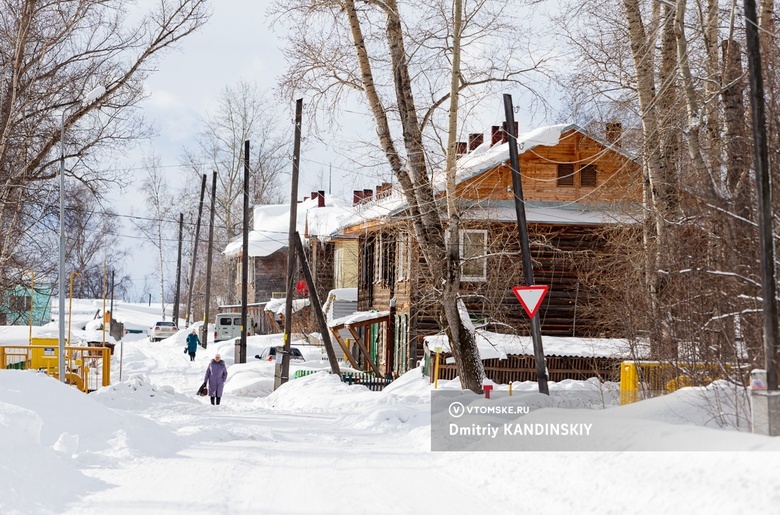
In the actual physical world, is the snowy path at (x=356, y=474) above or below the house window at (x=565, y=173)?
below

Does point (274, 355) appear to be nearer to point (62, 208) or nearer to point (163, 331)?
point (62, 208)

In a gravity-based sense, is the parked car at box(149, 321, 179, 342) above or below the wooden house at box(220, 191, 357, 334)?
below

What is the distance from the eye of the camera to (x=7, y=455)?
30.3 ft

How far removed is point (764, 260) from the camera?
9078 mm

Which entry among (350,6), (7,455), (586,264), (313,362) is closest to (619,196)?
(586,264)

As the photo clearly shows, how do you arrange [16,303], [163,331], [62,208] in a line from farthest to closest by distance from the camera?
[163,331] → [16,303] → [62,208]

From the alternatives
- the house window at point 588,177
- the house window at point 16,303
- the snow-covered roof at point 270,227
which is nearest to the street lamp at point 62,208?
the house window at point 16,303

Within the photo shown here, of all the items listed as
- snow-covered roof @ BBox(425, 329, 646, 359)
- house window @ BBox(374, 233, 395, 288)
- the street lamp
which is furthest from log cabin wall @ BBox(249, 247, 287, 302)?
the street lamp

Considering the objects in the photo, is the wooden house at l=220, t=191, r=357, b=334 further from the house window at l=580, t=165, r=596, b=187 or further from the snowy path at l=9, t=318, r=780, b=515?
the snowy path at l=9, t=318, r=780, b=515

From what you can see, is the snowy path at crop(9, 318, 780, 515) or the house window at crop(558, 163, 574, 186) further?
the house window at crop(558, 163, 574, 186)

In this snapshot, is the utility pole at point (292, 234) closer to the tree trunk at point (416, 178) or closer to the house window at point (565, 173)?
the house window at point (565, 173)

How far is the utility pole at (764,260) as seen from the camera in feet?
28.6

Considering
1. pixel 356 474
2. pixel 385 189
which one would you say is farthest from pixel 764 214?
pixel 385 189

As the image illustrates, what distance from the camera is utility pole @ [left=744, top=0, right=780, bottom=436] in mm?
8727
